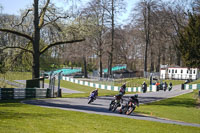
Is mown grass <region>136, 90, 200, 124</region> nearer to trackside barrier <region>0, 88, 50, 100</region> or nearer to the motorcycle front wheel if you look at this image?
the motorcycle front wheel

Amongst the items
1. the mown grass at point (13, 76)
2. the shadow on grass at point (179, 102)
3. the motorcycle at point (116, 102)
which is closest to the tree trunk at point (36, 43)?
the mown grass at point (13, 76)

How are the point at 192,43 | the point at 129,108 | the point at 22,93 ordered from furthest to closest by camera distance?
the point at 22,93 → the point at 192,43 → the point at 129,108

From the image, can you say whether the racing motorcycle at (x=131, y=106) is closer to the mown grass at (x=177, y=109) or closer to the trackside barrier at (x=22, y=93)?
the mown grass at (x=177, y=109)

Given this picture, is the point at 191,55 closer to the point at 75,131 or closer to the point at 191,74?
the point at 75,131

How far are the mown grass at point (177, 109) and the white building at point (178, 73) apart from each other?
64.5 ft

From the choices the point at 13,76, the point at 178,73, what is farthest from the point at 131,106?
the point at 178,73

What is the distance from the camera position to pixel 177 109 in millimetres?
23312

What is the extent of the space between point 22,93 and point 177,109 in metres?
14.1

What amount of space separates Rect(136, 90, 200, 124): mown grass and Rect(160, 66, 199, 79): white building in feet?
64.5

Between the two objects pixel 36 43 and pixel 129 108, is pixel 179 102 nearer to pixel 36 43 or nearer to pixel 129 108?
pixel 129 108

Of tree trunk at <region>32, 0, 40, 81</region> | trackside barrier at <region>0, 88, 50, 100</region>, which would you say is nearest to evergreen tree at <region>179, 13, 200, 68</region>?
trackside barrier at <region>0, 88, 50, 100</region>

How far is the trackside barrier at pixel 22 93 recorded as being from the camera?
2533 centimetres

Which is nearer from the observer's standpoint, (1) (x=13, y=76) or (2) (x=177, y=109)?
(2) (x=177, y=109)

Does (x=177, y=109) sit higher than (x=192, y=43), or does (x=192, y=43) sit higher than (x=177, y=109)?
(x=192, y=43)
